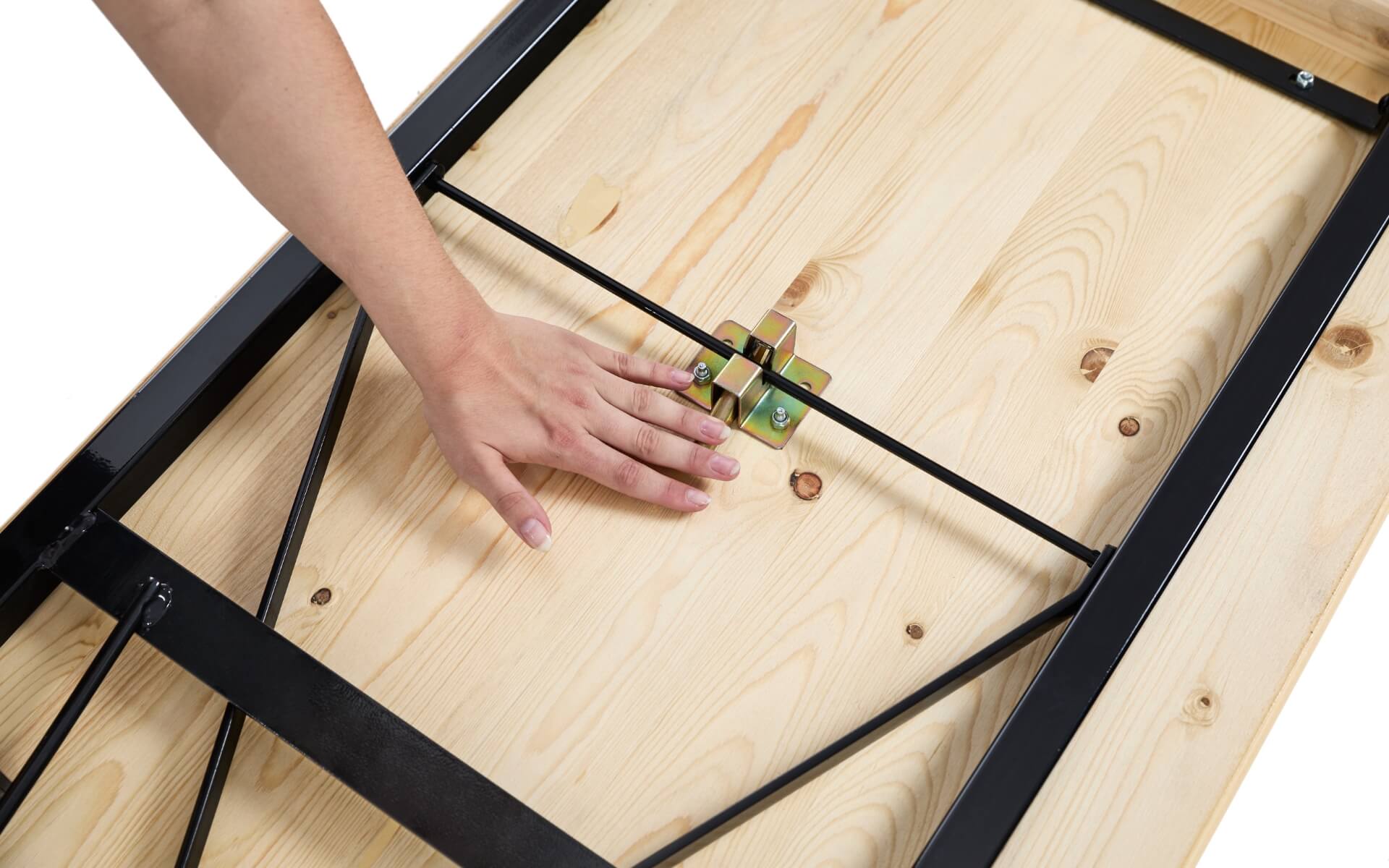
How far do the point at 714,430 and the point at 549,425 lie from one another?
5.2 inches

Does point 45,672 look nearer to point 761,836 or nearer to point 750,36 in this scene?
point 761,836

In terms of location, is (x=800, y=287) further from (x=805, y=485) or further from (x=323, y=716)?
(x=323, y=716)

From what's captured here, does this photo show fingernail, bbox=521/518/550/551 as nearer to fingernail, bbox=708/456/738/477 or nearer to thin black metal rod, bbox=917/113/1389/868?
fingernail, bbox=708/456/738/477

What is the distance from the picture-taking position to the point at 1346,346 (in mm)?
1084

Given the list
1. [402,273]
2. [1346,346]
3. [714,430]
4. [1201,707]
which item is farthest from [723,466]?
[1346,346]

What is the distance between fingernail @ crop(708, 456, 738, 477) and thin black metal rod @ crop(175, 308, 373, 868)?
0.31 m

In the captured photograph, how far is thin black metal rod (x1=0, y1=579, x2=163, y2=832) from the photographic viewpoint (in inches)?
32.5

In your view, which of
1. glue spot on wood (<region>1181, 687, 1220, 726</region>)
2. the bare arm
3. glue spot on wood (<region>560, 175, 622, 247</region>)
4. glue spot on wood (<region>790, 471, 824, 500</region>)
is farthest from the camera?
glue spot on wood (<region>560, 175, 622, 247</region>)

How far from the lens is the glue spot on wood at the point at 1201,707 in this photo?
0.92 m

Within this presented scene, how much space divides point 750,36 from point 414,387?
0.50 meters

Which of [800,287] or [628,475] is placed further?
[800,287]

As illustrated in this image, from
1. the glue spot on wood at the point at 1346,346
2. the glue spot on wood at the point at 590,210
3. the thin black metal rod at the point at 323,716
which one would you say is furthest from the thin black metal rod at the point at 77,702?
the glue spot on wood at the point at 1346,346

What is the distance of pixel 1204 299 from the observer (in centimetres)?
112

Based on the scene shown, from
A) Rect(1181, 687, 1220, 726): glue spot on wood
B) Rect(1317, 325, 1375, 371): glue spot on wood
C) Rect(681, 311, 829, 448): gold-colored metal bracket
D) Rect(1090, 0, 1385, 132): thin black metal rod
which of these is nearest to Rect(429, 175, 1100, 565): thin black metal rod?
Rect(681, 311, 829, 448): gold-colored metal bracket
